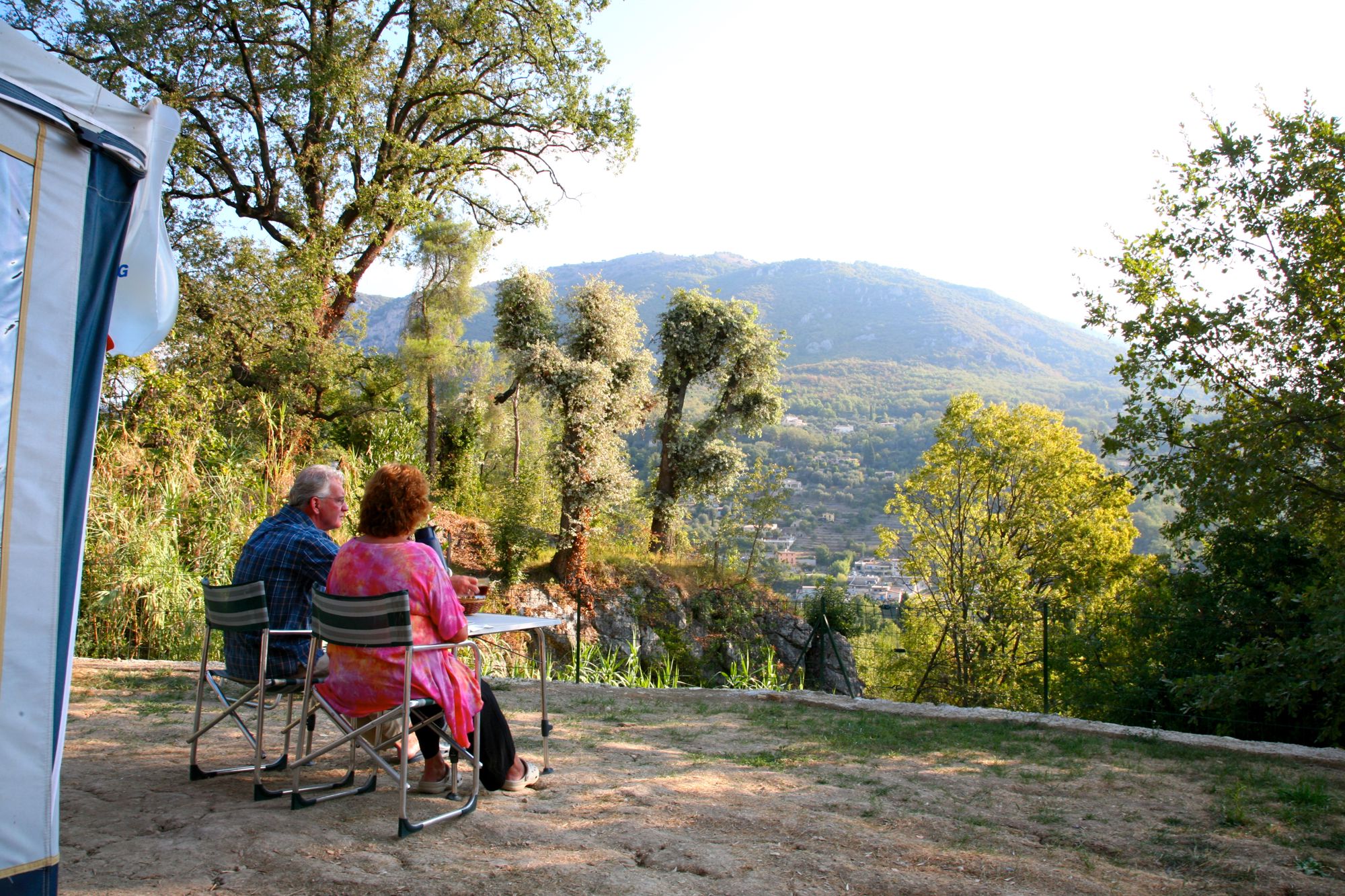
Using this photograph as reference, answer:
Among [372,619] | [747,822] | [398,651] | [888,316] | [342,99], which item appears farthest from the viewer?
[888,316]

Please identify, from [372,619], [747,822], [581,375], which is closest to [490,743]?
[372,619]

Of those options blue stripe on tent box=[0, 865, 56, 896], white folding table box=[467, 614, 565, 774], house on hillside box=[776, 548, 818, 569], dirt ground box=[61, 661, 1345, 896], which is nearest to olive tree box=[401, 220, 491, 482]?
house on hillside box=[776, 548, 818, 569]

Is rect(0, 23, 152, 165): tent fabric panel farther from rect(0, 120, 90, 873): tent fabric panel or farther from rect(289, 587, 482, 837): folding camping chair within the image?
rect(289, 587, 482, 837): folding camping chair

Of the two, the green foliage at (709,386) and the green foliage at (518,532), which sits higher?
the green foliage at (709,386)

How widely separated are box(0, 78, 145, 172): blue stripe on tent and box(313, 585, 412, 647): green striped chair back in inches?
58.1

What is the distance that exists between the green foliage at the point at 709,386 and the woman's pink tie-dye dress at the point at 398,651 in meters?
13.5

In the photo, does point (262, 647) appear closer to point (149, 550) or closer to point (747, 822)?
point (747, 822)

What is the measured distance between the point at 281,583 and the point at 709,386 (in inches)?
564

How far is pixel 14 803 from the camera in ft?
6.64

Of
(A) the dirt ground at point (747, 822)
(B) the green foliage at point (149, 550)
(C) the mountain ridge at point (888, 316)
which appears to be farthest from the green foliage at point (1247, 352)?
(C) the mountain ridge at point (888, 316)

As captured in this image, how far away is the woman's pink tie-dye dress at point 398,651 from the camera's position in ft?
9.85

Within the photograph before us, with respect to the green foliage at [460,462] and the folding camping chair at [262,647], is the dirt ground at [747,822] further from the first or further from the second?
the green foliage at [460,462]

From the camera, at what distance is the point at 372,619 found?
111 inches

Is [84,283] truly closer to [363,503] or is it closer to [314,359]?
[363,503]
